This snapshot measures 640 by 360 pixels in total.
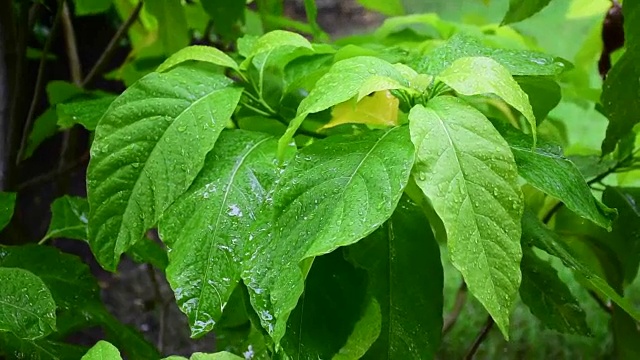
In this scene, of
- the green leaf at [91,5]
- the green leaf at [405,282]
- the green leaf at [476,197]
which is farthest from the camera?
the green leaf at [91,5]

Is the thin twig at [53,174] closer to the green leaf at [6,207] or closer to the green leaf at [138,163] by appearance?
the green leaf at [6,207]

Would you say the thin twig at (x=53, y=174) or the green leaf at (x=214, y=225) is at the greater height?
the green leaf at (x=214, y=225)

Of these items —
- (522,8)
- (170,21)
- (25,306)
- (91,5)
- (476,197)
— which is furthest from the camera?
(91,5)

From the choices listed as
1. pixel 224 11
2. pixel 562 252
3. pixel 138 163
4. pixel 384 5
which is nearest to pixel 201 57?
pixel 138 163

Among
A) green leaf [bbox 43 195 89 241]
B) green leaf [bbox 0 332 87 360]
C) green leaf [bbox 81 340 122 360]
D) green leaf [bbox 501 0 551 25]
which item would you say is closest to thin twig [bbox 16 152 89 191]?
green leaf [bbox 43 195 89 241]

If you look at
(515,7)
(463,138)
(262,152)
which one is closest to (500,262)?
(463,138)

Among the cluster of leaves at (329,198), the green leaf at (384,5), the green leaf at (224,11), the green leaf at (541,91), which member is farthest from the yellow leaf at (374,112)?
the green leaf at (384,5)

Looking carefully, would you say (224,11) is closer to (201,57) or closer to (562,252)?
(201,57)
